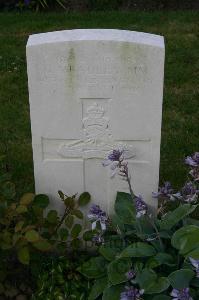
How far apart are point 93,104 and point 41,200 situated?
2.05 ft

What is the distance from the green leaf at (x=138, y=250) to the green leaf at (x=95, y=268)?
8.9 inches

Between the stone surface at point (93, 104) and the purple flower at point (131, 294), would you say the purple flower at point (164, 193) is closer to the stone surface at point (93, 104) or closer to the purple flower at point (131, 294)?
the stone surface at point (93, 104)

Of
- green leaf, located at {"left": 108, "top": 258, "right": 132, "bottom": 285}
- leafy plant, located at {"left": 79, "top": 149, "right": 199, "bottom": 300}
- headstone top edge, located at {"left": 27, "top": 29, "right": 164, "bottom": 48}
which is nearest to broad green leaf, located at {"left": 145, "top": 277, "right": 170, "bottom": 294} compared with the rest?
leafy plant, located at {"left": 79, "top": 149, "right": 199, "bottom": 300}

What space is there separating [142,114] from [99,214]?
55cm

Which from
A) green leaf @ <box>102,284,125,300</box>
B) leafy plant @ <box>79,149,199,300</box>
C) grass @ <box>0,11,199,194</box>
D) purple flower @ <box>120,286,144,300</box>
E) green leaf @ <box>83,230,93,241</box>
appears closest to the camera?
purple flower @ <box>120,286,144,300</box>

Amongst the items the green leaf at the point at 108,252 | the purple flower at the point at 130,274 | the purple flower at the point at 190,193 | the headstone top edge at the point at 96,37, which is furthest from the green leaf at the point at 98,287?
the headstone top edge at the point at 96,37

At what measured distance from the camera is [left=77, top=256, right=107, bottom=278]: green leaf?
2980mm

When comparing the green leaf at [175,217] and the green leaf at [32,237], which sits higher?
the green leaf at [175,217]

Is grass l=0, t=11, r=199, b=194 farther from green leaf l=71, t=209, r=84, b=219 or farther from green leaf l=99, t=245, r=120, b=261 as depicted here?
green leaf l=99, t=245, r=120, b=261

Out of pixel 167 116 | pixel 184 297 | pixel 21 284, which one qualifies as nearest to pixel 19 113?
pixel 167 116

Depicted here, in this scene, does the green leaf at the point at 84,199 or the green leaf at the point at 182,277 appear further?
the green leaf at the point at 84,199

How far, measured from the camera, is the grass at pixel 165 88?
4523 millimetres

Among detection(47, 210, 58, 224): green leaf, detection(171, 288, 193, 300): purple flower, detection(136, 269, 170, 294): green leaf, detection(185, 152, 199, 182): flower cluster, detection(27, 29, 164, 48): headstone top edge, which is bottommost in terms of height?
detection(136, 269, 170, 294): green leaf

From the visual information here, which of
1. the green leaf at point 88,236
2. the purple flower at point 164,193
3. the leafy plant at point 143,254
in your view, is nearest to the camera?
the leafy plant at point 143,254
